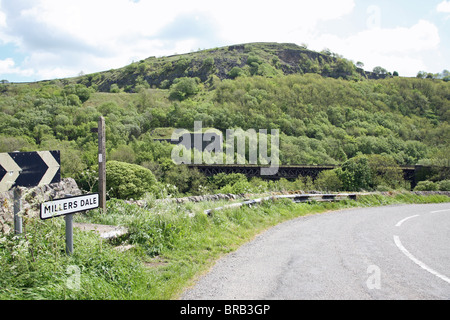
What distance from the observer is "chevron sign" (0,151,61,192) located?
5.50 m

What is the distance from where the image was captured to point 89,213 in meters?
8.59

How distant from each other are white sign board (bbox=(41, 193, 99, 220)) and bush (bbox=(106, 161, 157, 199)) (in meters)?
49.4

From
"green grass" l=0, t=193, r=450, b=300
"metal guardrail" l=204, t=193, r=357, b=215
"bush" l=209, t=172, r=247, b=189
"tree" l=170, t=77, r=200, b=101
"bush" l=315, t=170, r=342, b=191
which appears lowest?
"bush" l=209, t=172, r=247, b=189

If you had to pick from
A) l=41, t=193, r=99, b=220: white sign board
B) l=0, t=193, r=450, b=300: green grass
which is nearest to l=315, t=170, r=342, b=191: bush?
l=0, t=193, r=450, b=300: green grass

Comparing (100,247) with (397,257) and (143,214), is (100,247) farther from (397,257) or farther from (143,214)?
(397,257)

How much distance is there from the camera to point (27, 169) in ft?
19.1

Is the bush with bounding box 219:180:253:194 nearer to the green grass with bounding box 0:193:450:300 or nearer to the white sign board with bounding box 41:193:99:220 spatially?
the green grass with bounding box 0:193:450:300

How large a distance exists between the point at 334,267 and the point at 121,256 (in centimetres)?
364

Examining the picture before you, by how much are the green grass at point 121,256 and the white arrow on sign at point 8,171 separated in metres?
0.93

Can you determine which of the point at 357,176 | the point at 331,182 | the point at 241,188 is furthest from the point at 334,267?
the point at 331,182

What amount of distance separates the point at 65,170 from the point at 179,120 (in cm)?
7704

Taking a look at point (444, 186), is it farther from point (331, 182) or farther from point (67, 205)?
point (67, 205)

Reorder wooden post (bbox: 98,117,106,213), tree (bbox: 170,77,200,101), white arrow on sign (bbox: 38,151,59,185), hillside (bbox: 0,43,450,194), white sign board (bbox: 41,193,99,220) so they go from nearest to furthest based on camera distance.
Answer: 1. white sign board (bbox: 41,193,99,220)
2. white arrow on sign (bbox: 38,151,59,185)
3. wooden post (bbox: 98,117,106,213)
4. hillside (bbox: 0,43,450,194)
5. tree (bbox: 170,77,200,101)

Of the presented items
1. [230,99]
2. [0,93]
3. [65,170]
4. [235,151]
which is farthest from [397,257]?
[0,93]
